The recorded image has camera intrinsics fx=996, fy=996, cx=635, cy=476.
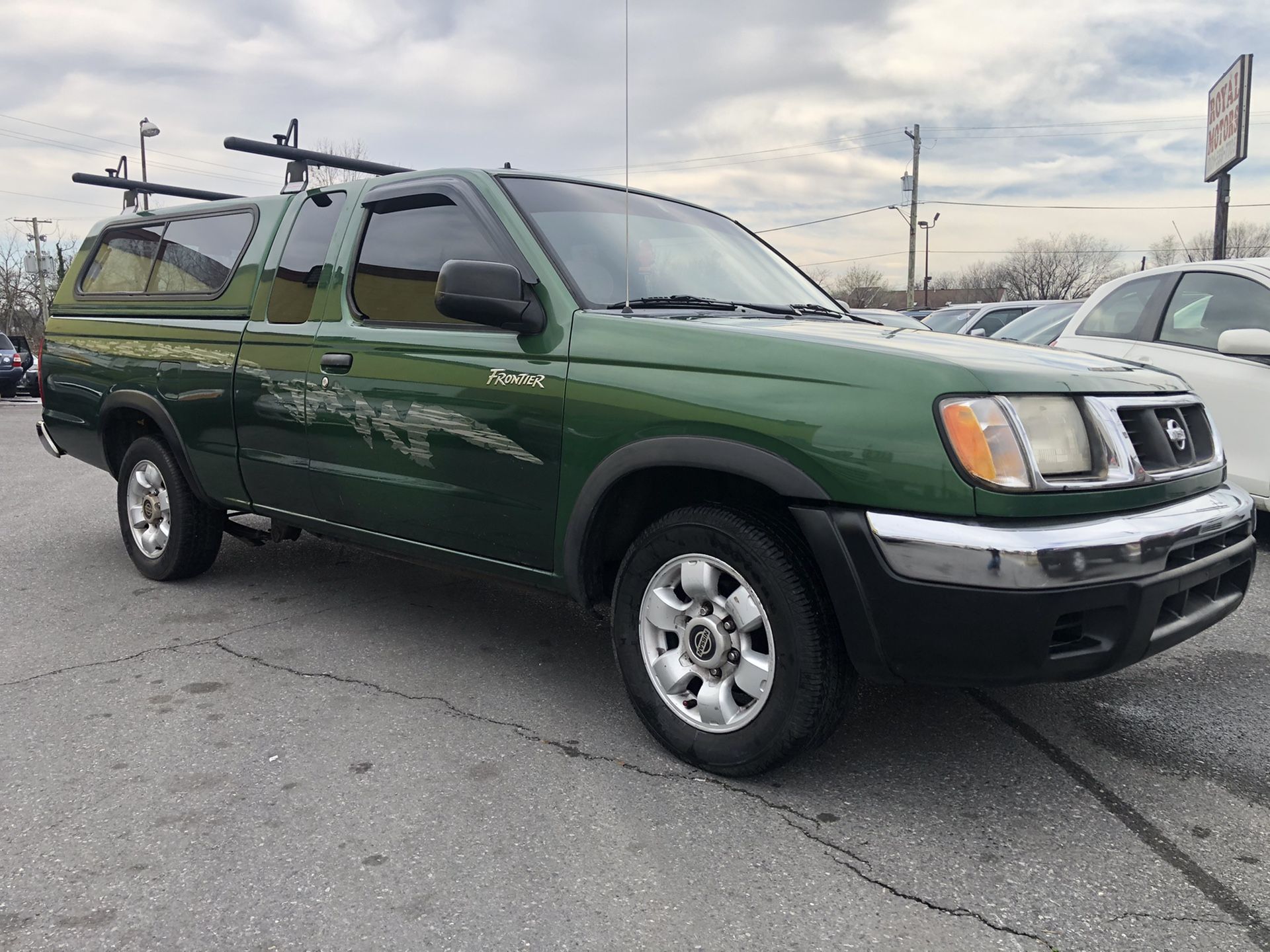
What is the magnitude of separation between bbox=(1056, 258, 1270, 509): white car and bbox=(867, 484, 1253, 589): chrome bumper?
3.03 metres

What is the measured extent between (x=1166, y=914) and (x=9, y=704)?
3648mm

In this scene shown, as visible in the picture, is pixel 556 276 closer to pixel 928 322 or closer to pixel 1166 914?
pixel 1166 914

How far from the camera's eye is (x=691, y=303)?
3428 millimetres

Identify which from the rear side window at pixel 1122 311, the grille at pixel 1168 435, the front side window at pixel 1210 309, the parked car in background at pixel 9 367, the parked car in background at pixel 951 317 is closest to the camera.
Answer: the grille at pixel 1168 435

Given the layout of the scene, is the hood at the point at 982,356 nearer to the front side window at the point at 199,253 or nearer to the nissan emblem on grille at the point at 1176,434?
the nissan emblem on grille at the point at 1176,434

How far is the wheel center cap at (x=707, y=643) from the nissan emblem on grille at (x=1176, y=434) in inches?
55.4

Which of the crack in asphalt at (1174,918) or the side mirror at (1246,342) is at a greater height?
the side mirror at (1246,342)

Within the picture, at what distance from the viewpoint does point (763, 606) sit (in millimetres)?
2762

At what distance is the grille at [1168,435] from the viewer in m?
2.76

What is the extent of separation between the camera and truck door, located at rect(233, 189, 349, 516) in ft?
13.4

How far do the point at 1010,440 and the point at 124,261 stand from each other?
4.84 meters

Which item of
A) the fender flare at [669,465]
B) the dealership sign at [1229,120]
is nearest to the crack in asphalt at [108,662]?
the fender flare at [669,465]

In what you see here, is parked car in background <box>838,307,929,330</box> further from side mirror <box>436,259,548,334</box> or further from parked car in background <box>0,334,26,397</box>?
parked car in background <box>0,334,26,397</box>

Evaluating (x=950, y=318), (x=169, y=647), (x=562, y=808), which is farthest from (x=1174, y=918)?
(x=950, y=318)
